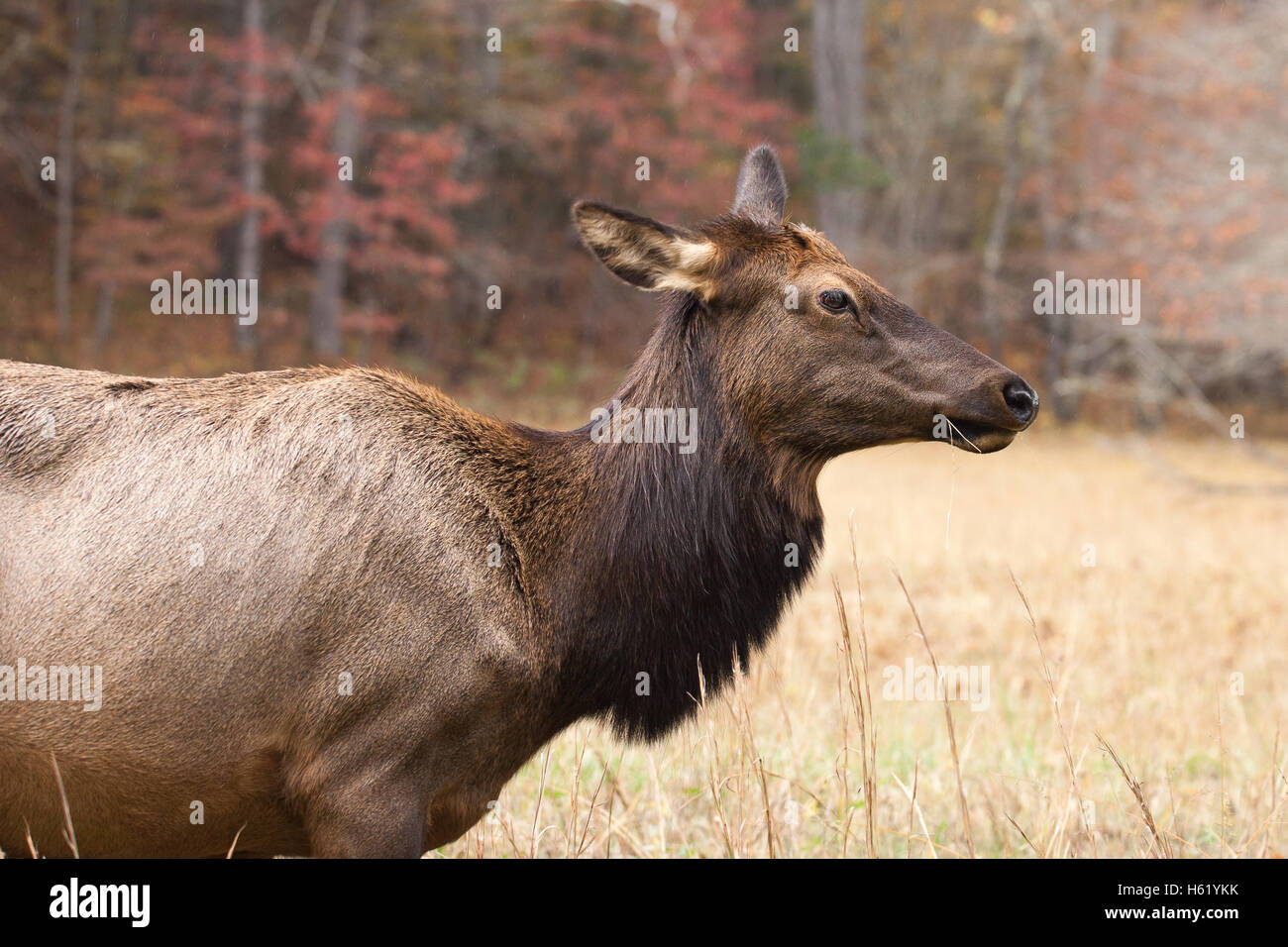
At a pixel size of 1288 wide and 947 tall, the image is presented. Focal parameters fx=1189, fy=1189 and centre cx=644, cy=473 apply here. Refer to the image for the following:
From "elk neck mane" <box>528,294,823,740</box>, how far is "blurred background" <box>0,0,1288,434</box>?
1331 cm

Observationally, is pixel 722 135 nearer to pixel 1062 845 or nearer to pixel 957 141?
pixel 957 141

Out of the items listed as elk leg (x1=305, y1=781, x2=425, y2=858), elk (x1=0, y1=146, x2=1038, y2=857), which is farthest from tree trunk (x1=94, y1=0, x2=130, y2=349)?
elk leg (x1=305, y1=781, x2=425, y2=858)

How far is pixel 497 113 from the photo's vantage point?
81.8 ft

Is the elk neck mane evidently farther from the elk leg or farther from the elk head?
the elk leg

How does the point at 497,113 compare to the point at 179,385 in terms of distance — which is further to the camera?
the point at 497,113

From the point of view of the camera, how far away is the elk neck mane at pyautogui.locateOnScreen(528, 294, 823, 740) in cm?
352

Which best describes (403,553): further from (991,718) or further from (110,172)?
(110,172)

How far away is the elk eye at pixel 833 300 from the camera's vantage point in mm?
3705

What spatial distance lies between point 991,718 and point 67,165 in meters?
21.3

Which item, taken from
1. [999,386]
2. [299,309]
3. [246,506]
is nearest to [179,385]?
[246,506]

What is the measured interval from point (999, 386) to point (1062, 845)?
1.76 metres

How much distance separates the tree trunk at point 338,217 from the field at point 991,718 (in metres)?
10.9

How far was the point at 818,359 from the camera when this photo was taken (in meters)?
3.68

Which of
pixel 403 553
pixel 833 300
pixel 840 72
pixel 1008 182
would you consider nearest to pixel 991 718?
pixel 833 300
